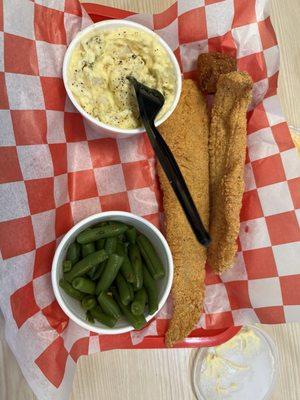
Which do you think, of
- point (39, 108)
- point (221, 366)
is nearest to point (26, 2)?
point (39, 108)

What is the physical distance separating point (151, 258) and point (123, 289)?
149 millimetres

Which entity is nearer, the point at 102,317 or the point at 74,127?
the point at 102,317

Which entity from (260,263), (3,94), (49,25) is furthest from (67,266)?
(49,25)

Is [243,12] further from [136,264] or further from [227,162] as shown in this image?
[136,264]

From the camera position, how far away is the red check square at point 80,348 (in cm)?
149

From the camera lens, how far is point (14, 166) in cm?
135

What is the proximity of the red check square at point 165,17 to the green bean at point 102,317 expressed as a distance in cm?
108

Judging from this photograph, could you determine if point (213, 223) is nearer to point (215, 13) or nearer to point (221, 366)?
point (221, 366)

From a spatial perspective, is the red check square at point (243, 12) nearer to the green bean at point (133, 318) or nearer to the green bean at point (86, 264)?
the green bean at point (86, 264)

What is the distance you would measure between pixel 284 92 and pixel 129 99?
0.77 metres

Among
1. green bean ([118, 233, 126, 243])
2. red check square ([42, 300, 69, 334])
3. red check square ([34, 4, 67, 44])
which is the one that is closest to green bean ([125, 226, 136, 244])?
green bean ([118, 233, 126, 243])

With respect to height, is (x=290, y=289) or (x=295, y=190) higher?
(x=295, y=190)

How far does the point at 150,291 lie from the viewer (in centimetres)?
145

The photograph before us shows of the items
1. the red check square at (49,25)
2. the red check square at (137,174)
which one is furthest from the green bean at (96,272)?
the red check square at (49,25)
